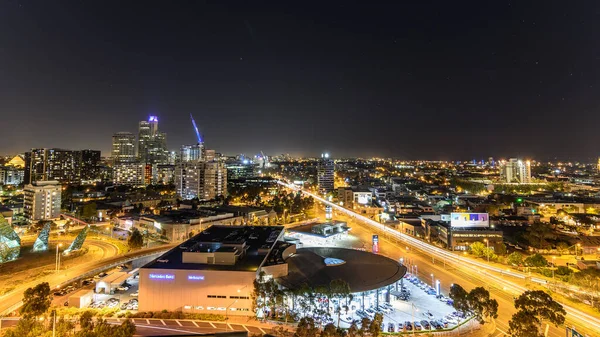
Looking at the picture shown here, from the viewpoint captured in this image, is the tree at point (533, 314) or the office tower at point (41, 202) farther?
the office tower at point (41, 202)

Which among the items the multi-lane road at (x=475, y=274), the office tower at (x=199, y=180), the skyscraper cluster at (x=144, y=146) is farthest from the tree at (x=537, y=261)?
the skyscraper cluster at (x=144, y=146)

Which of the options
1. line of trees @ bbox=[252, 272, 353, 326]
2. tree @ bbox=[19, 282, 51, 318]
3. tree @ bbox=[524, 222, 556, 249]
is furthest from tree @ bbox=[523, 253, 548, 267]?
tree @ bbox=[19, 282, 51, 318]

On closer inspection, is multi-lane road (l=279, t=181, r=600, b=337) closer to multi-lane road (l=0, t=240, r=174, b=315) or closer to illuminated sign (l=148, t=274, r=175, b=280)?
illuminated sign (l=148, t=274, r=175, b=280)

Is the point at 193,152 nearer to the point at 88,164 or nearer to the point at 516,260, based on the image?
the point at 88,164

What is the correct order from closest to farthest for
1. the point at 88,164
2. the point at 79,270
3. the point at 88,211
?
the point at 79,270 → the point at 88,211 → the point at 88,164

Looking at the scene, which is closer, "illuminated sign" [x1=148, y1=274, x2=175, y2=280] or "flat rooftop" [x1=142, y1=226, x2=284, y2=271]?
"illuminated sign" [x1=148, y1=274, x2=175, y2=280]

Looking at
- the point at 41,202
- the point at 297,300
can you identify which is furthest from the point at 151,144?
the point at 297,300

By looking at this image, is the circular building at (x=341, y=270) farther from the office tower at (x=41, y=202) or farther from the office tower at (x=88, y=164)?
the office tower at (x=88, y=164)
